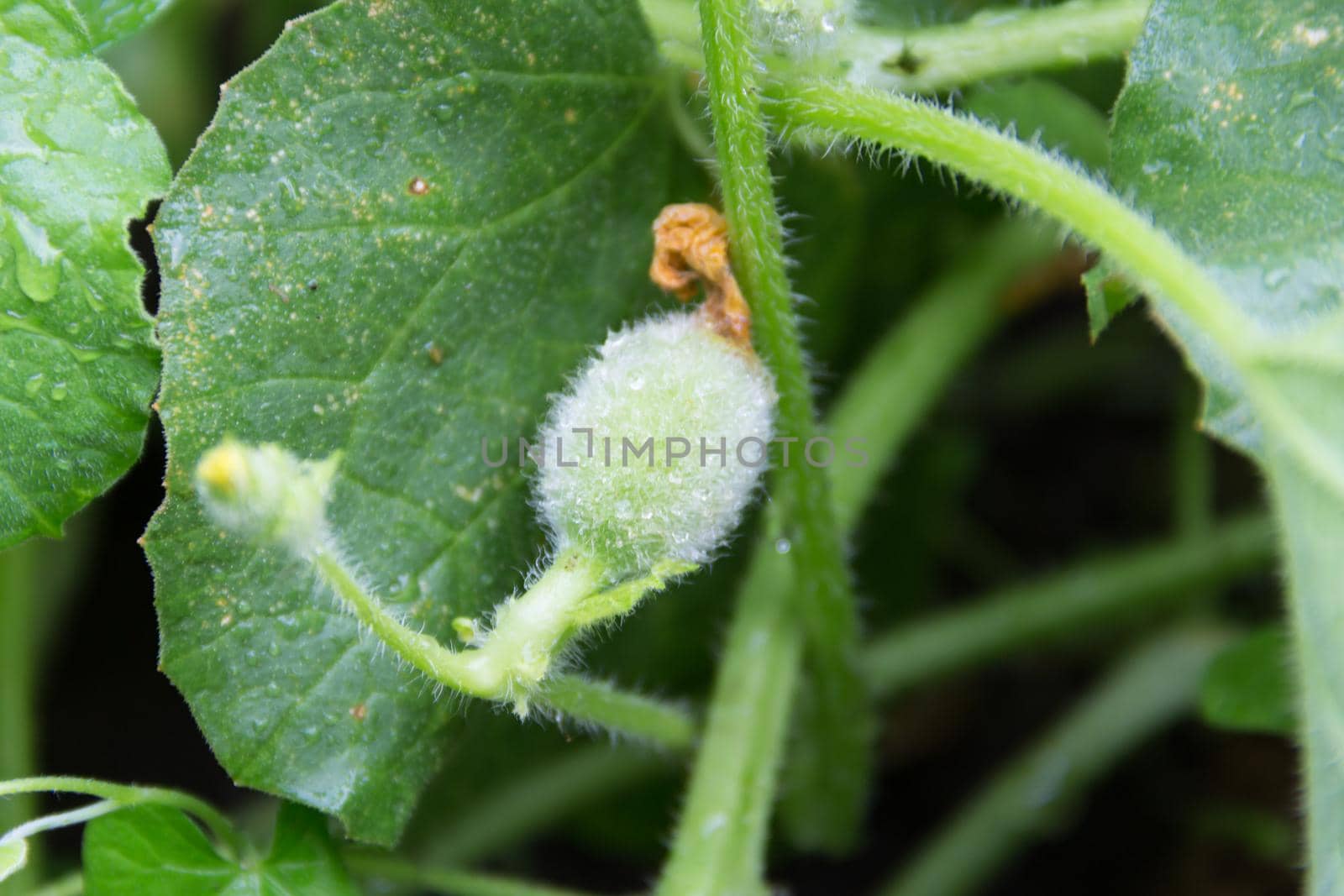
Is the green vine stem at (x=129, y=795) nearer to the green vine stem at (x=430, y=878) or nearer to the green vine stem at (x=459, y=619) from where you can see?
the green vine stem at (x=430, y=878)

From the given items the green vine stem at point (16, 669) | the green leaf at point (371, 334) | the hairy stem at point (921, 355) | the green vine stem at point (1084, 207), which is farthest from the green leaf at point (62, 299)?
the hairy stem at point (921, 355)

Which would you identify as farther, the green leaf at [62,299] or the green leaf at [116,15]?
the green leaf at [116,15]

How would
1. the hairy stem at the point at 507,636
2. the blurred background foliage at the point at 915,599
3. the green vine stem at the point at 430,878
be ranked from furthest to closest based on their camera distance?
the blurred background foliage at the point at 915,599
the green vine stem at the point at 430,878
the hairy stem at the point at 507,636

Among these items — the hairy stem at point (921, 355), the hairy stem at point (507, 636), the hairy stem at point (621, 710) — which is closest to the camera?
the hairy stem at point (507, 636)

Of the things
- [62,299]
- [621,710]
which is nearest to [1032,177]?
[621,710]

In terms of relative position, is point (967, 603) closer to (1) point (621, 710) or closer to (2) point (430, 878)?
(1) point (621, 710)

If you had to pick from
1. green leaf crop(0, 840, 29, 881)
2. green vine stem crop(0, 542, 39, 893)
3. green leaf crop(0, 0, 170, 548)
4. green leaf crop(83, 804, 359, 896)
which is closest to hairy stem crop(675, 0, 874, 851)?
green leaf crop(83, 804, 359, 896)

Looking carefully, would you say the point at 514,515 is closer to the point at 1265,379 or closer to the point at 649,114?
the point at 649,114
